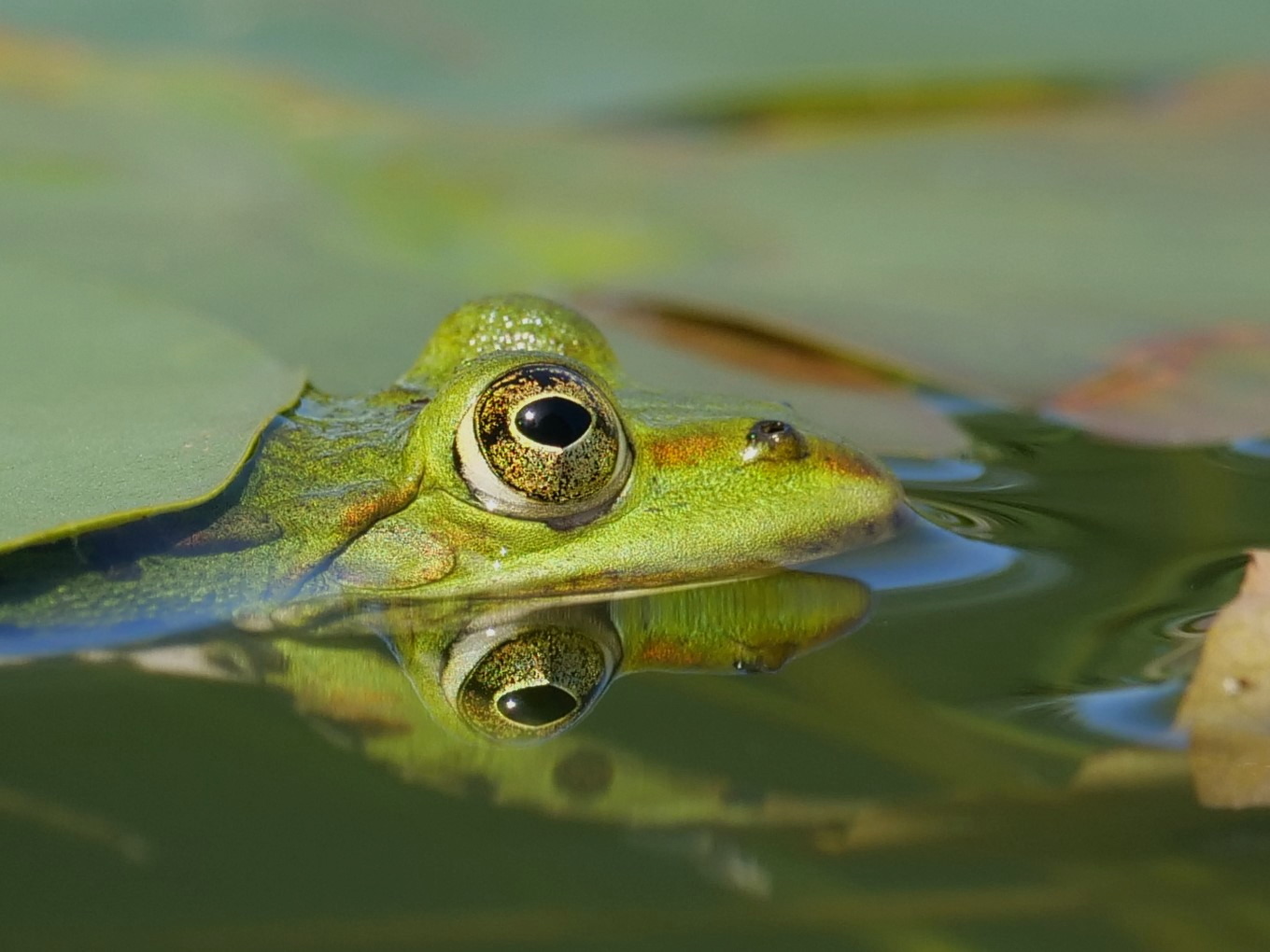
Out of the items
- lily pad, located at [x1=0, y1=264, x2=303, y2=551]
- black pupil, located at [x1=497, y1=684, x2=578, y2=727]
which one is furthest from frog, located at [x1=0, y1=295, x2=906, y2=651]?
black pupil, located at [x1=497, y1=684, x2=578, y2=727]

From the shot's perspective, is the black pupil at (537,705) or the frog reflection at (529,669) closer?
the frog reflection at (529,669)

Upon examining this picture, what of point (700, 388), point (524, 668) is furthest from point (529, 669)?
point (700, 388)

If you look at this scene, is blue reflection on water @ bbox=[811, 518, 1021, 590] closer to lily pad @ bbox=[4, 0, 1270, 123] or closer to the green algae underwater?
the green algae underwater

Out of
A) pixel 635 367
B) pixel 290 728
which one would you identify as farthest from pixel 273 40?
pixel 290 728

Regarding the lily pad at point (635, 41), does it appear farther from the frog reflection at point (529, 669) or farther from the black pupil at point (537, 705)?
the black pupil at point (537, 705)

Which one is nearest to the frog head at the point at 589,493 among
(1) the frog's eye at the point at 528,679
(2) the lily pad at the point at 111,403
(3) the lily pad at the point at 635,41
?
(1) the frog's eye at the point at 528,679
